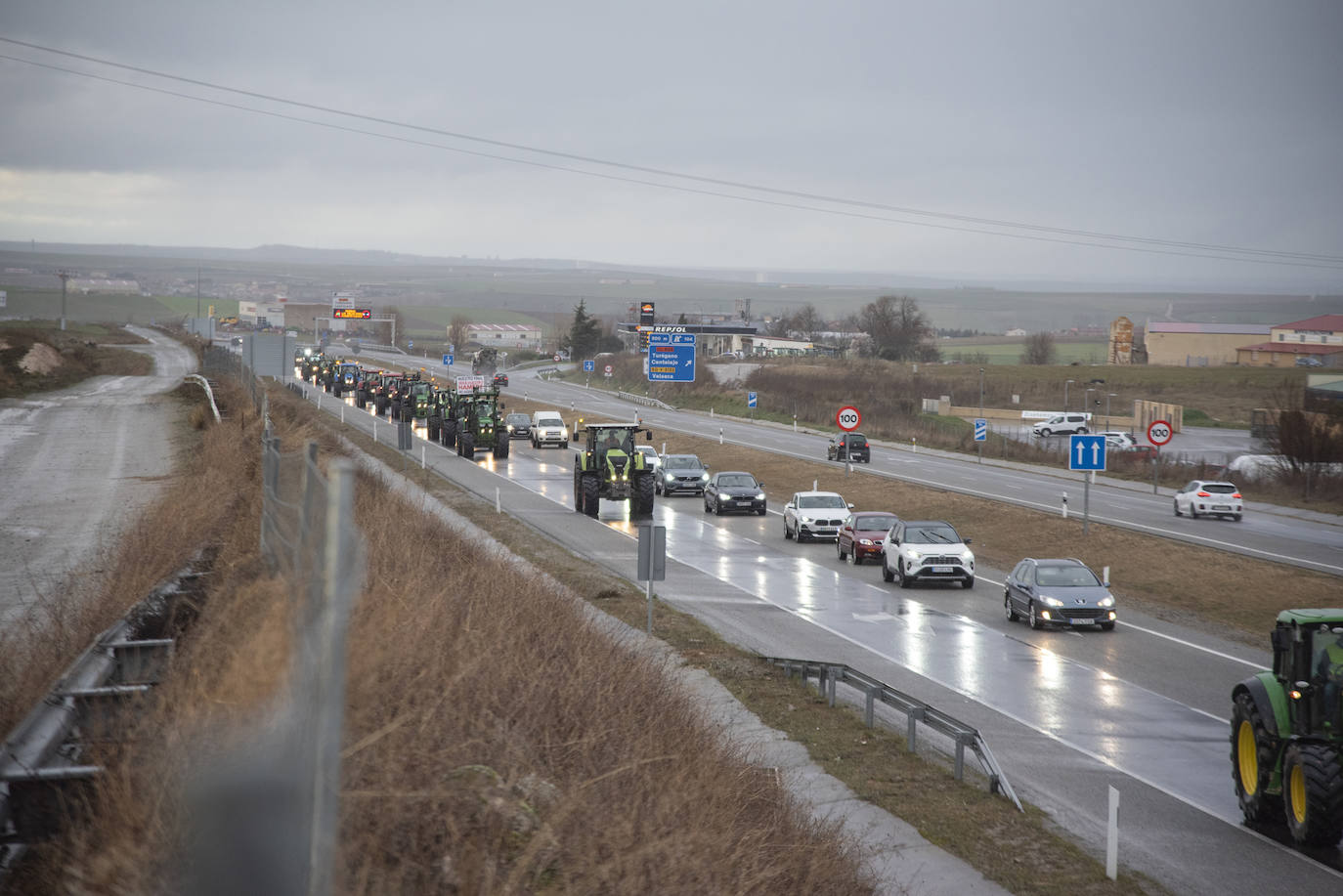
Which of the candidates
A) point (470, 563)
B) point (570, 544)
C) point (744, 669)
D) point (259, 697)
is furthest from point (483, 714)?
point (570, 544)

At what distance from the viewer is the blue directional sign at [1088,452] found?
33.0 m

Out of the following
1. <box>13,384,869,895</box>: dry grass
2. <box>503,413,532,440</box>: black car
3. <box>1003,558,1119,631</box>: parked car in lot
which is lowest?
<box>503,413,532,440</box>: black car

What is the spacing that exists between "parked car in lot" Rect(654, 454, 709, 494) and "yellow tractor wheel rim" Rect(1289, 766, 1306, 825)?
36.0 metres

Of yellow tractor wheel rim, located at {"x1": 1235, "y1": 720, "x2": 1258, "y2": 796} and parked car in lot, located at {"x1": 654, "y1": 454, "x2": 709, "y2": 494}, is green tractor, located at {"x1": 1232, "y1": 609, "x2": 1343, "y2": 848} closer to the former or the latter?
yellow tractor wheel rim, located at {"x1": 1235, "y1": 720, "x2": 1258, "y2": 796}

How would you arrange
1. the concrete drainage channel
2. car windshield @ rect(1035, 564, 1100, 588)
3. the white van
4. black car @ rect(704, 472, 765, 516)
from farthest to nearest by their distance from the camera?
1. the white van
2. black car @ rect(704, 472, 765, 516)
3. car windshield @ rect(1035, 564, 1100, 588)
4. the concrete drainage channel

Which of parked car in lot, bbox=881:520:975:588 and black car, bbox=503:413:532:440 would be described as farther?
black car, bbox=503:413:532:440

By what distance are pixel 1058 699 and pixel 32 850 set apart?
15069mm

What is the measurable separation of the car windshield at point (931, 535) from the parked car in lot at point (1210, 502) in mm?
16849

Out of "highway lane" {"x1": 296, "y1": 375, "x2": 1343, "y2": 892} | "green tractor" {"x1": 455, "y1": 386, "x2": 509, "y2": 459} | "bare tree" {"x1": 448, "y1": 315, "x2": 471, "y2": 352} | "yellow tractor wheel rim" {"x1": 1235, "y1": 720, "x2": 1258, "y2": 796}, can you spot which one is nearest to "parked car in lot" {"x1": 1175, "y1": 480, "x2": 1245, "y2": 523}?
"highway lane" {"x1": 296, "y1": 375, "x2": 1343, "y2": 892}

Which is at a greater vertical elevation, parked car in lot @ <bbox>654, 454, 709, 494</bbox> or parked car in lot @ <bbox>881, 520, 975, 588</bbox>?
parked car in lot @ <bbox>881, 520, 975, 588</bbox>

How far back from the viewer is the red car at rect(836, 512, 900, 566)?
1245 inches

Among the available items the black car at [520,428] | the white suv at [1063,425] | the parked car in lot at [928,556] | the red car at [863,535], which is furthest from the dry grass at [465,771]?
the white suv at [1063,425]

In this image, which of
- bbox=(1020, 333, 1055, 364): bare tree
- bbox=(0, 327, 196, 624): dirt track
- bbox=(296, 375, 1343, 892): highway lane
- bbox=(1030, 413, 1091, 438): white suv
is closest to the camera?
bbox=(296, 375, 1343, 892): highway lane

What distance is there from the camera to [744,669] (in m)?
18.3
